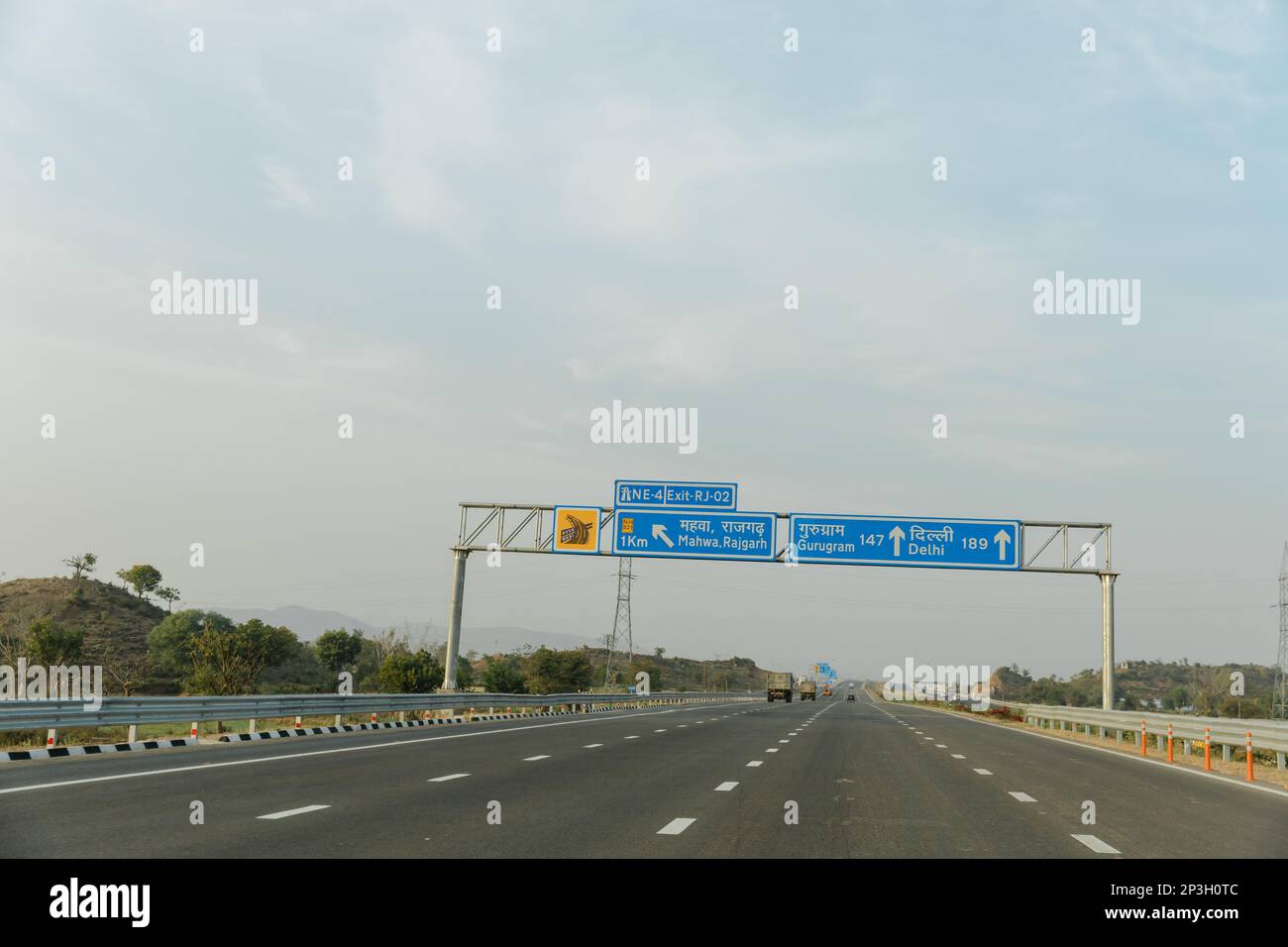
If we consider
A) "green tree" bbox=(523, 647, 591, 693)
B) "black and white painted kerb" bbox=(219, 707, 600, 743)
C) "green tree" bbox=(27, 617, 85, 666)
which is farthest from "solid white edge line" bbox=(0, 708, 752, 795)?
"green tree" bbox=(523, 647, 591, 693)

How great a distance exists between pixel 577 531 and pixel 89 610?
296 feet

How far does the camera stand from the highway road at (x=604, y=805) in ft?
32.9

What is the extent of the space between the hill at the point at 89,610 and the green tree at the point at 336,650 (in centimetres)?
1598

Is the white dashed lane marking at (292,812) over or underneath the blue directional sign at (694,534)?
underneath

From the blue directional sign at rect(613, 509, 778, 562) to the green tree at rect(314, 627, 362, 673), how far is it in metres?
76.7

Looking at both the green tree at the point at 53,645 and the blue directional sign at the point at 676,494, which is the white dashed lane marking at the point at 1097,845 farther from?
the green tree at the point at 53,645

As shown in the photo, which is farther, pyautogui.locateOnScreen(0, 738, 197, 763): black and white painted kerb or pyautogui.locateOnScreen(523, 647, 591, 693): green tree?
pyautogui.locateOnScreen(523, 647, 591, 693): green tree

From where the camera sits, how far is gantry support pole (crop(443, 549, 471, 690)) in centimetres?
4475

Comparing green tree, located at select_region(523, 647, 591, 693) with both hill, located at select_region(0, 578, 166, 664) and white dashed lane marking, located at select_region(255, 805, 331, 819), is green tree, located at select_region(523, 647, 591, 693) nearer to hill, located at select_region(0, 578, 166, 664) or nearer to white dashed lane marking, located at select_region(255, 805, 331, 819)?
hill, located at select_region(0, 578, 166, 664)

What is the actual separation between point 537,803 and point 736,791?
3236 millimetres

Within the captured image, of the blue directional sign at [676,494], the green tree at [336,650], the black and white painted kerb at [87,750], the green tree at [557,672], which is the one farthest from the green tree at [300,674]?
the black and white painted kerb at [87,750]

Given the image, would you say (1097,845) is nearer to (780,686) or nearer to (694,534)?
(694,534)
